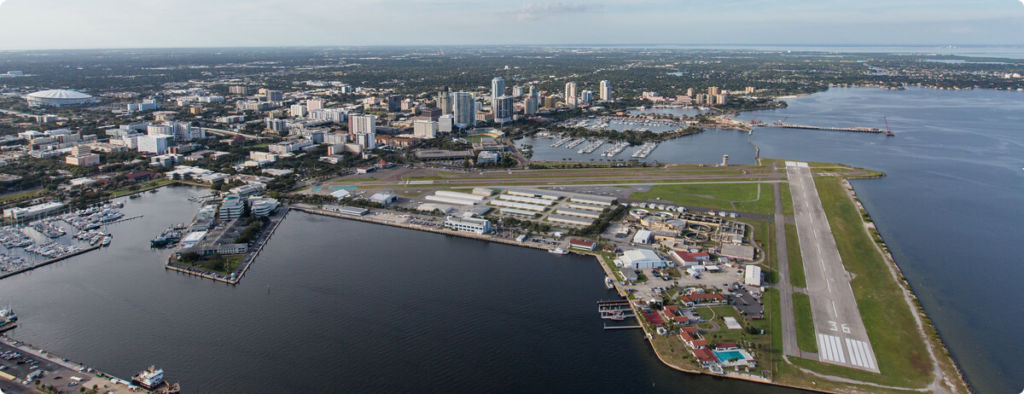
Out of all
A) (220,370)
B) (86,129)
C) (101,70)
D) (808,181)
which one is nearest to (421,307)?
(220,370)

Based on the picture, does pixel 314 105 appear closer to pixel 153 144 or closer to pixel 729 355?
pixel 153 144

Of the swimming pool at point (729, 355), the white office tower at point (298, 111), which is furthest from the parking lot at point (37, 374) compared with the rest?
the white office tower at point (298, 111)

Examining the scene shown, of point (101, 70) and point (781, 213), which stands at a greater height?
point (101, 70)

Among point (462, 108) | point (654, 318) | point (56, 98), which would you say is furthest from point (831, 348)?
point (56, 98)

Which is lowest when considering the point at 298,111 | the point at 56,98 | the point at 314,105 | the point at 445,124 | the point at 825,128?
the point at 825,128

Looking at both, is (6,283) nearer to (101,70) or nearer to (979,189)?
(979,189)
